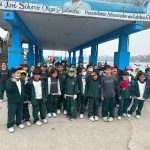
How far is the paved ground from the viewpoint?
438 centimetres

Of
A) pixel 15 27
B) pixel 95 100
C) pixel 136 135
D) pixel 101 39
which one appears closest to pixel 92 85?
pixel 95 100

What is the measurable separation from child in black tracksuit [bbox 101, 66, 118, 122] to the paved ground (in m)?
0.29

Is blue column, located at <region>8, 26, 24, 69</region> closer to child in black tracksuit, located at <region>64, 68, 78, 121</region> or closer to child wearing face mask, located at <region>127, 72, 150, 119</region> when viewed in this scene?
child in black tracksuit, located at <region>64, 68, 78, 121</region>

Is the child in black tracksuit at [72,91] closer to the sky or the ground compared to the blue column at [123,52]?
closer to the ground

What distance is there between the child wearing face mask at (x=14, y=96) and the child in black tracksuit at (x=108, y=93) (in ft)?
7.64

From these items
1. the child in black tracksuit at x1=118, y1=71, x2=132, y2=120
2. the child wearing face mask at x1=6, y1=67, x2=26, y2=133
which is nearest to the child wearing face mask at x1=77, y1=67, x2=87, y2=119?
the child in black tracksuit at x1=118, y1=71, x2=132, y2=120

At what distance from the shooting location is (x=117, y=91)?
643cm

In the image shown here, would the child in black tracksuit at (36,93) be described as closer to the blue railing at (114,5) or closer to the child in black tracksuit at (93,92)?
the child in black tracksuit at (93,92)

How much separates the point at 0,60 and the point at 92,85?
1388 centimetres

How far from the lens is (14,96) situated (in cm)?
499

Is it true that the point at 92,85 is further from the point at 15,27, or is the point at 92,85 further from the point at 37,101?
the point at 15,27

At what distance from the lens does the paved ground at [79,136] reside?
14.4 feet

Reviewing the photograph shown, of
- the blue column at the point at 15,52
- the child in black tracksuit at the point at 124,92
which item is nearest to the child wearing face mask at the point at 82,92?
the child in black tracksuit at the point at 124,92

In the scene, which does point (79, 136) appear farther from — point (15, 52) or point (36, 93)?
point (15, 52)
